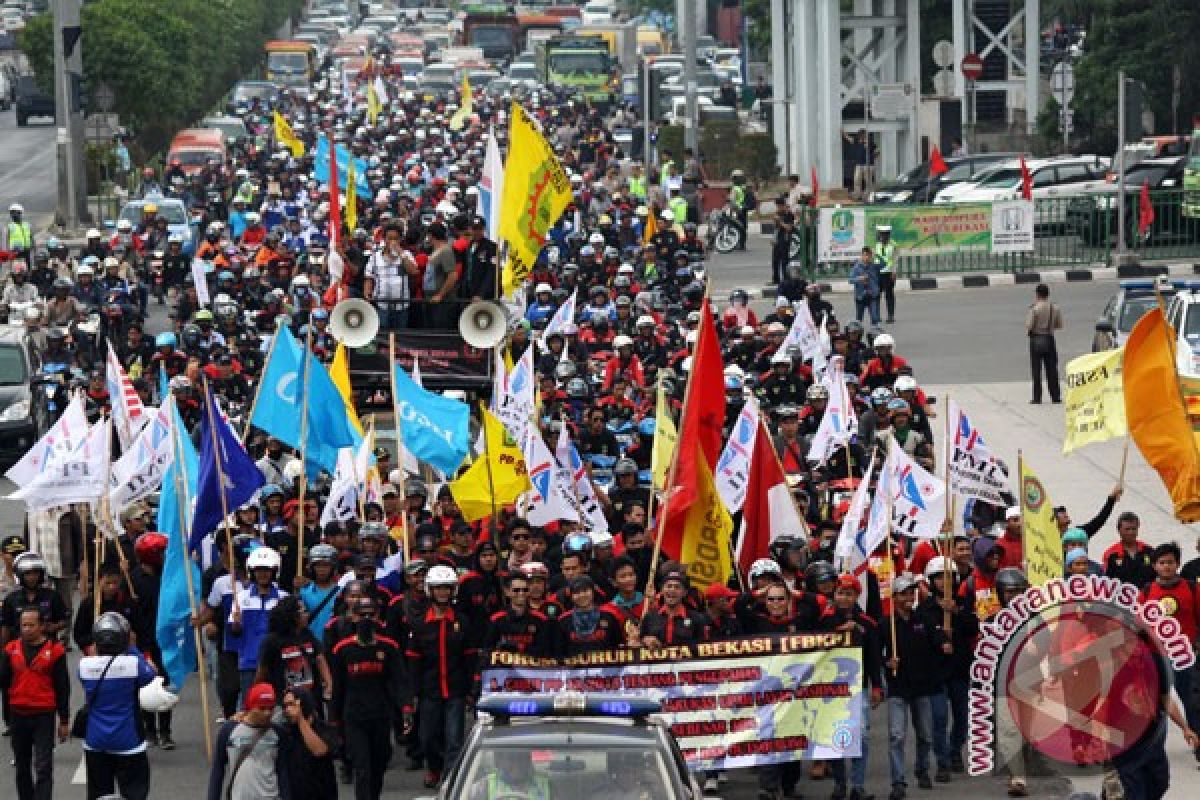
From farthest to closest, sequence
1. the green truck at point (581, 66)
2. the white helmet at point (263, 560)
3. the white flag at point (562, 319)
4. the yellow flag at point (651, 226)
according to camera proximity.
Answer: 1. the green truck at point (581, 66)
2. the yellow flag at point (651, 226)
3. the white flag at point (562, 319)
4. the white helmet at point (263, 560)

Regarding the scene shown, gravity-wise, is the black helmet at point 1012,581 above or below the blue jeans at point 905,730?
above

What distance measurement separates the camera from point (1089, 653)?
1280cm

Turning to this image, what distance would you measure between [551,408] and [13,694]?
9.18m

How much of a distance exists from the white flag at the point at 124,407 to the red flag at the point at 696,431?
492 centimetres

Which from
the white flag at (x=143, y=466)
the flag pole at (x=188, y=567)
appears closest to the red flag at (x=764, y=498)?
the flag pole at (x=188, y=567)

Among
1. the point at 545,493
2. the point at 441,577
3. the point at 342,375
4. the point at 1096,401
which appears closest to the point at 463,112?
the point at 342,375

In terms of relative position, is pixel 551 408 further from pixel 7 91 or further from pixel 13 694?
pixel 7 91

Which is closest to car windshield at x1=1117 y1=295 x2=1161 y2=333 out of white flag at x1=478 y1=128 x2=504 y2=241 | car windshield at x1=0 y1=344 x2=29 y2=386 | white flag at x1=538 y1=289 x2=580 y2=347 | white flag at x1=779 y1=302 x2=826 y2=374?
white flag at x1=779 y1=302 x2=826 y2=374

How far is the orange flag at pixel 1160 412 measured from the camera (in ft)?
55.8

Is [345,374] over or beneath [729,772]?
over

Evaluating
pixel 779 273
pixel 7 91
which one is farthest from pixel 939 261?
pixel 7 91

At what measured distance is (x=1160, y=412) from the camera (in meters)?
17.2

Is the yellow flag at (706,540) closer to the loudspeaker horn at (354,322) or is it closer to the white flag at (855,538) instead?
the white flag at (855,538)

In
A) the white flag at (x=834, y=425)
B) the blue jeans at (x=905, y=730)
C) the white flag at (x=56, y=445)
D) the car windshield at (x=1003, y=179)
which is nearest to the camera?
the blue jeans at (x=905, y=730)
